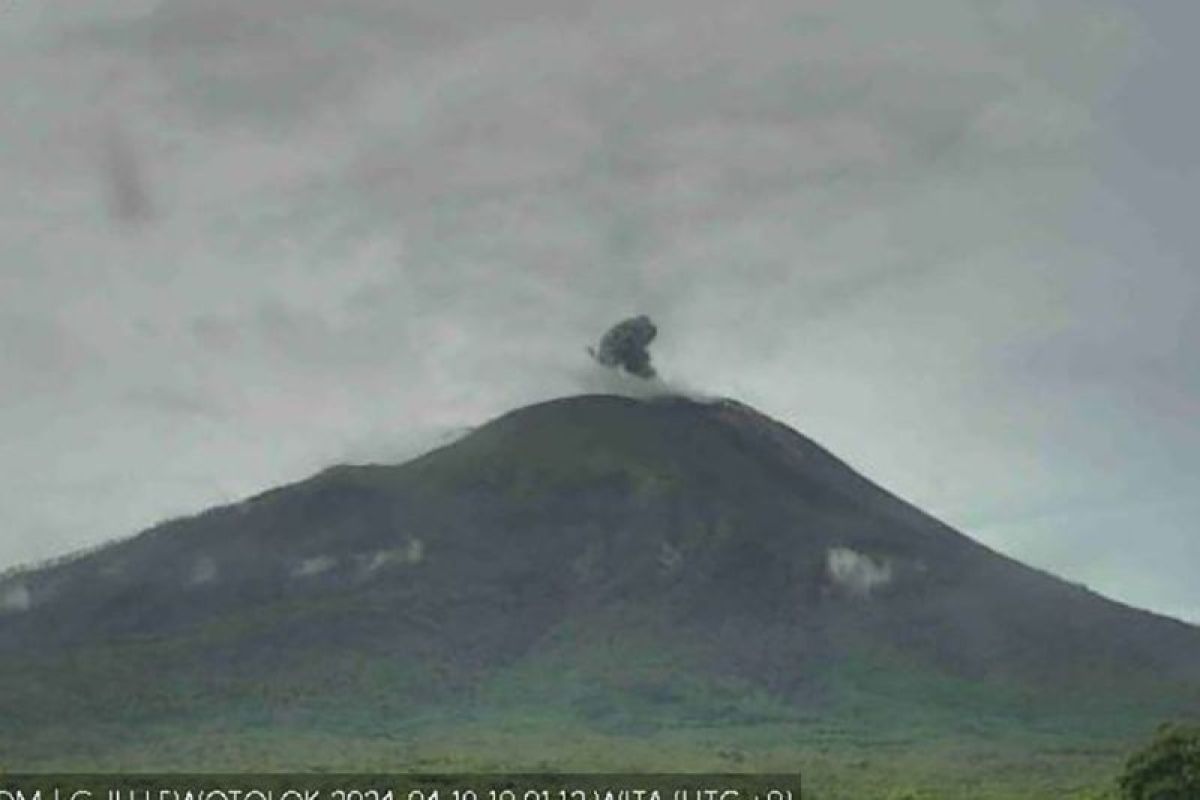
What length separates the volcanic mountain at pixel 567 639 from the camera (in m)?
153

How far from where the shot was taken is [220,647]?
170250 millimetres

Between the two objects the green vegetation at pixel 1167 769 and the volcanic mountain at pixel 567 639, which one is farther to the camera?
the volcanic mountain at pixel 567 639

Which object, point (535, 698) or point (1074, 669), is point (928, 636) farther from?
point (535, 698)

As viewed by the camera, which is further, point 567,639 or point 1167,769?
point 567,639

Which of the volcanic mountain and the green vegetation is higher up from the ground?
the volcanic mountain

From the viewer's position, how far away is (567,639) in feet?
566

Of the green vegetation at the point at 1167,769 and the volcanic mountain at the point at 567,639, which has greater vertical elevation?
the volcanic mountain at the point at 567,639

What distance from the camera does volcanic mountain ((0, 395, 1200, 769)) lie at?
15325 cm

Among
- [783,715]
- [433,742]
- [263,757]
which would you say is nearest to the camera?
[263,757]

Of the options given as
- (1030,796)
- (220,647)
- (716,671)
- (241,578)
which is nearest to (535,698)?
(716,671)

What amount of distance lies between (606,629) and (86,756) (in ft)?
173

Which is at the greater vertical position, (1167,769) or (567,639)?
(567,639)

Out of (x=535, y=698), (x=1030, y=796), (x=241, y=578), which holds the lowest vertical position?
(x=1030, y=796)

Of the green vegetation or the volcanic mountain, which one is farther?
the volcanic mountain
